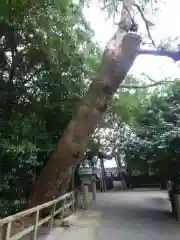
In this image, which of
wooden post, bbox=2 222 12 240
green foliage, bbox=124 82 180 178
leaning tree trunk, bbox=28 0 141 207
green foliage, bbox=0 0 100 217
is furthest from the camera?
green foliage, bbox=124 82 180 178

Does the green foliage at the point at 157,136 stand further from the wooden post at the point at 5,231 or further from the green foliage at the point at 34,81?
the wooden post at the point at 5,231

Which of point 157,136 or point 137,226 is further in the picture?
point 157,136

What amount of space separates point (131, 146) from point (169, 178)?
62.3 inches

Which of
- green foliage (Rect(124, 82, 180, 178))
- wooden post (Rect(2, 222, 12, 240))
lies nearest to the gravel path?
green foliage (Rect(124, 82, 180, 178))

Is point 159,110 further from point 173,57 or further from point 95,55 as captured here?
point 173,57

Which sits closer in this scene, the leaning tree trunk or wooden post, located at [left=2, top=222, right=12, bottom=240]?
wooden post, located at [left=2, top=222, right=12, bottom=240]

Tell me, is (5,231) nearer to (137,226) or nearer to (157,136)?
(137,226)

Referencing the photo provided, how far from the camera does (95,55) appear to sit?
8.19 meters

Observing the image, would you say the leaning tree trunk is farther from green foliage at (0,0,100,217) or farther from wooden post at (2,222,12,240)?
wooden post at (2,222,12,240)

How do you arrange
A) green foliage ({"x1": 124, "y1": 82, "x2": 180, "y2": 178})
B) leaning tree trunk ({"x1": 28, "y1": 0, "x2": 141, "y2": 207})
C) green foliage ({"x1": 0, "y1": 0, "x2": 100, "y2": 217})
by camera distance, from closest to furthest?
leaning tree trunk ({"x1": 28, "y1": 0, "x2": 141, "y2": 207}) → green foliage ({"x1": 0, "y1": 0, "x2": 100, "y2": 217}) → green foliage ({"x1": 124, "y1": 82, "x2": 180, "y2": 178})

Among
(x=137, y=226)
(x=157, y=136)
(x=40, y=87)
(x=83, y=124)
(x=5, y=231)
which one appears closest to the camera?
(x=5, y=231)

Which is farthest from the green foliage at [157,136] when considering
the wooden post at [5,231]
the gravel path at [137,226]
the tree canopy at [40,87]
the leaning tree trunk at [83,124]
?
the wooden post at [5,231]

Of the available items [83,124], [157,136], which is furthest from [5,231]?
[157,136]

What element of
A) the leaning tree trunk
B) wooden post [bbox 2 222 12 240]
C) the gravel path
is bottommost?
the gravel path
